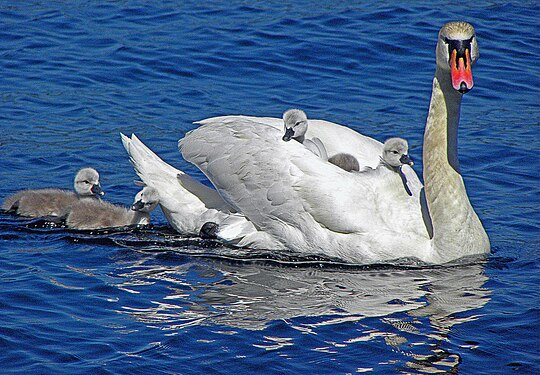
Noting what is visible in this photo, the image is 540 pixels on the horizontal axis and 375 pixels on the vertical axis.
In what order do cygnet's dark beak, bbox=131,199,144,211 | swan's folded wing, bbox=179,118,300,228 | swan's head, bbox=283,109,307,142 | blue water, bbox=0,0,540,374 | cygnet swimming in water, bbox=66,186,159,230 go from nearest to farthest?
1. blue water, bbox=0,0,540,374
2. swan's folded wing, bbox=179,118,300,228
3. swan's head, bbox=283,109,307,142
4. cygnet's dark beak, bbox=131,199,144,211
5. cygnet swimming in water, bbox=66,186,159,230

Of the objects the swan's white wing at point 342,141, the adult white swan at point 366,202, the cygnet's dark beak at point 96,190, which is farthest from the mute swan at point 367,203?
the cygnet's dark beak at point 96,190

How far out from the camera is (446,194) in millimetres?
8961

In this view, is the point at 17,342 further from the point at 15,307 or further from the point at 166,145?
the point at 166,145

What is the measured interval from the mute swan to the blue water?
198mm

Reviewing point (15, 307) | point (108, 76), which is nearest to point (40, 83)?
point (108, 76)

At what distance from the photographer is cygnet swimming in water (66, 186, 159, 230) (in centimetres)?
995

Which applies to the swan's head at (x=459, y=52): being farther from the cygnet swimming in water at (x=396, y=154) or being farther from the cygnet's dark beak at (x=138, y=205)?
the cygnet's dark beak at (x=138, y=205)

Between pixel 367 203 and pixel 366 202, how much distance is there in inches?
0.4

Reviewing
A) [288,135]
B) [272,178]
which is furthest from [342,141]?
[272,178]

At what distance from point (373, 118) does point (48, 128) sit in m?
3.60

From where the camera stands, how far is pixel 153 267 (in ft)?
29.7

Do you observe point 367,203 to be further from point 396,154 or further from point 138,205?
point 138,205

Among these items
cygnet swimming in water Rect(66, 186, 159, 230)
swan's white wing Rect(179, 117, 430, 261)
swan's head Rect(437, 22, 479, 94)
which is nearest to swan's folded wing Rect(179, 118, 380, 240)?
swan's white wing Rect(179, 117, 430, 261)

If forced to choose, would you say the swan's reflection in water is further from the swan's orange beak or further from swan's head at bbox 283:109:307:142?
the swan's orange beak
